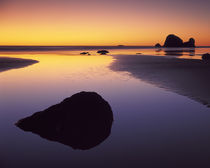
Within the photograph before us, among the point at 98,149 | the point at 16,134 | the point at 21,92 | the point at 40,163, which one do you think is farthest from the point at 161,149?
the point at 21,92

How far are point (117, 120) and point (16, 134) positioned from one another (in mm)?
3111

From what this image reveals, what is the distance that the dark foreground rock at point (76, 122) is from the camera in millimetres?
5152

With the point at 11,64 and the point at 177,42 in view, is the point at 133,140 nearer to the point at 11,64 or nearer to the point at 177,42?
the point at 11,64

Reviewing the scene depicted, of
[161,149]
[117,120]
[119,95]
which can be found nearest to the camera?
[161,149]

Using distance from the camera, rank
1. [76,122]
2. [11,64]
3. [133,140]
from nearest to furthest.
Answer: [133,140], [76,122], [11,64]

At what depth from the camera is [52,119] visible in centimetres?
567

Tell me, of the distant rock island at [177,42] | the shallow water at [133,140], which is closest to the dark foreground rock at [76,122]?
the shallow water at [133,140]

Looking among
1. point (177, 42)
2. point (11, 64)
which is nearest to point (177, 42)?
point (177, 42)

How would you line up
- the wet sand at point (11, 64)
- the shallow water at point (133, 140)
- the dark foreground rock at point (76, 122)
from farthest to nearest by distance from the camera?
the wet sand at point (11, 64), the dark foreground rock at point (76, 122), the shallow water at point (133, 140)

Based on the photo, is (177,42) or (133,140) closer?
(133,140)

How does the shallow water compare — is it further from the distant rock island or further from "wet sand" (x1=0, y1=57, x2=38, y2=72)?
the distant rock island

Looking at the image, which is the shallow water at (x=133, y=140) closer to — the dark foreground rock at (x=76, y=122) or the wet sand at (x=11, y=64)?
the dark foreground rock at (x=76, y=122)

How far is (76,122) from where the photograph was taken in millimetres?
5434

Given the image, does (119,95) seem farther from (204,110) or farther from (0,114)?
(0,114)
